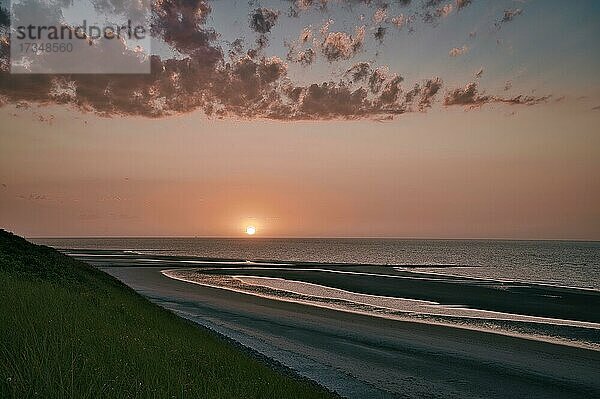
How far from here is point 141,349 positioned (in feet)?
42.4

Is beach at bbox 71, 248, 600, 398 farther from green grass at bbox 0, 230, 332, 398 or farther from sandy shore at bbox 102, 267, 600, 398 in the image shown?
green grass at bbox 0, 230, 332, 398

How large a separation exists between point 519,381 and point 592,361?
5.72m

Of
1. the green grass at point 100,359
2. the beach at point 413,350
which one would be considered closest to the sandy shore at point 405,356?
the beach at point 413,350

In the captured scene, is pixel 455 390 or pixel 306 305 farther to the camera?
pixel 306 305

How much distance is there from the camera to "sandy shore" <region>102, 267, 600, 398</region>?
61.3 ft

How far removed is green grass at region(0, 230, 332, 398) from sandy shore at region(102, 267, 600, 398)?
421cm

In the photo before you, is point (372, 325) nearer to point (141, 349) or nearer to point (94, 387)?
point (141, 349)

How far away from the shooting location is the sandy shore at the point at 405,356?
61.3ft

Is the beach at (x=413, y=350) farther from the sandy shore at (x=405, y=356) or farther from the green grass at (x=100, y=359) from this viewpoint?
the green grass at (x=100, y=359)

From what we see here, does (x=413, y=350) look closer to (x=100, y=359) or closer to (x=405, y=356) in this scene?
(x=405, y=356)

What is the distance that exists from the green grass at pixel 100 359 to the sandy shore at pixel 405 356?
4212mm

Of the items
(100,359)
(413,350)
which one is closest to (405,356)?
(413,350)

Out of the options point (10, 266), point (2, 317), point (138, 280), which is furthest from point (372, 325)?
point (138, 280)

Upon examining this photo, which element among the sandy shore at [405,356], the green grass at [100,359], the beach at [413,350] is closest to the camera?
the green grass at [100,359]
